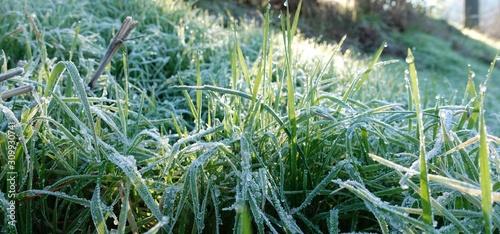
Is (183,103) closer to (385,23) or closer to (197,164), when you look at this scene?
(197,164)

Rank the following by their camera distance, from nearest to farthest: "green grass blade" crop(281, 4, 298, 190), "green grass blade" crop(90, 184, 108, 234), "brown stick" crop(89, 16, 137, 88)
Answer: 1. "green grass blade" crop(90, 184, 108, 234)
2. "green grass blade" crop(281, 4, 298, 190)
3. "brown stick" crop(89, 16, 137, 88)

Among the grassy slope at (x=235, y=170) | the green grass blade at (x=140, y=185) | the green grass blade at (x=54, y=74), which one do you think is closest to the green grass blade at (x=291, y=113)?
the grassy slope at (x=235, y=170)

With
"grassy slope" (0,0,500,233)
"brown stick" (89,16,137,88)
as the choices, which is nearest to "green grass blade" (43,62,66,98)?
"grassy slope" (0,0,500,233)

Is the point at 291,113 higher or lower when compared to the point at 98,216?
higher

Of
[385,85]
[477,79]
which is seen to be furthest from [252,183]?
[477,79]

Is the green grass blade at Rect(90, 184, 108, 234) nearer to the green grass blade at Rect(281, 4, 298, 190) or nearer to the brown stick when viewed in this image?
the green grass blade at Rect(281, 4, 298, 190)

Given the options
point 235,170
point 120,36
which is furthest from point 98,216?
point 120,36

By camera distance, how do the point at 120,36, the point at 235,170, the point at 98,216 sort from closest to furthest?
1. the point at 98,216
2. the point at 235,170
3. the point at 120,36

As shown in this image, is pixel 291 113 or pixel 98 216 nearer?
pixel 98 216

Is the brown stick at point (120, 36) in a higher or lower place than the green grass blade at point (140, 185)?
higher

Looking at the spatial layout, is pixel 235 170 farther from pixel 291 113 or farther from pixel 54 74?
pixel 54 74

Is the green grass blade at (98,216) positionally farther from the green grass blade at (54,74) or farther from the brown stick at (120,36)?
the brown stick at (120,36)

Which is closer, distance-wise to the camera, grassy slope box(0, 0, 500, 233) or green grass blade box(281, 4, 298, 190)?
grassy slope box(0, 0, 500, 233)
